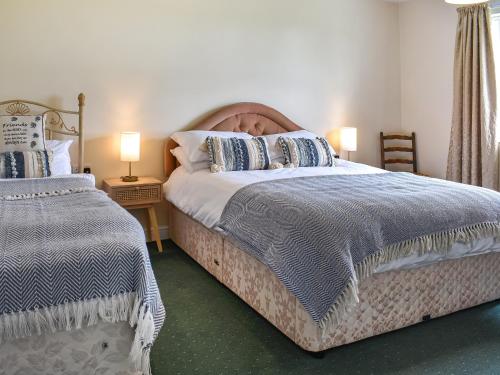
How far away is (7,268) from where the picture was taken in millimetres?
1579

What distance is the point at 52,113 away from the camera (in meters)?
3.68

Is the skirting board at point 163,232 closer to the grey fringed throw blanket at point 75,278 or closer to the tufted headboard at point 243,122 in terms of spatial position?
the tufted headboard at point 243,122

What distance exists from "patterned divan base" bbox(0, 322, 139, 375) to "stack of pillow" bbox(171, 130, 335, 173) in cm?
196

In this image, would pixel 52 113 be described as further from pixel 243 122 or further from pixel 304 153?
pixel 304 153

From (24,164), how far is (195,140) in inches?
51.4

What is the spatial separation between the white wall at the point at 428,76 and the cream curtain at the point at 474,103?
289 mm

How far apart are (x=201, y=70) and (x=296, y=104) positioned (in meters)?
1.07

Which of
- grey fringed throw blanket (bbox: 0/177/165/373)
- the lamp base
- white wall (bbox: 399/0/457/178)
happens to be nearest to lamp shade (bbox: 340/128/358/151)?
white wall (bbox: 399/0/457/178)

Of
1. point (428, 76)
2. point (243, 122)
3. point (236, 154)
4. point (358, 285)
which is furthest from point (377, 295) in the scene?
point (428, 76)

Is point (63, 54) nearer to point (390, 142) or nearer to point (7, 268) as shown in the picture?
point (7, 268)

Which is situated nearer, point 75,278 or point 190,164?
point 75,278

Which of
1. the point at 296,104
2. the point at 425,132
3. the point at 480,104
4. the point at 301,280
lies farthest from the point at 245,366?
the point at 425,132

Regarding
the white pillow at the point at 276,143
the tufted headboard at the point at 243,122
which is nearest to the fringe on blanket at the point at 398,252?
the white pillow at the point at 276,143

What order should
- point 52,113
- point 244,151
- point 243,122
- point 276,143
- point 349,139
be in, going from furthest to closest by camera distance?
point 349,139, point 243,122, point 276,143, point 244,151, point 52,113
